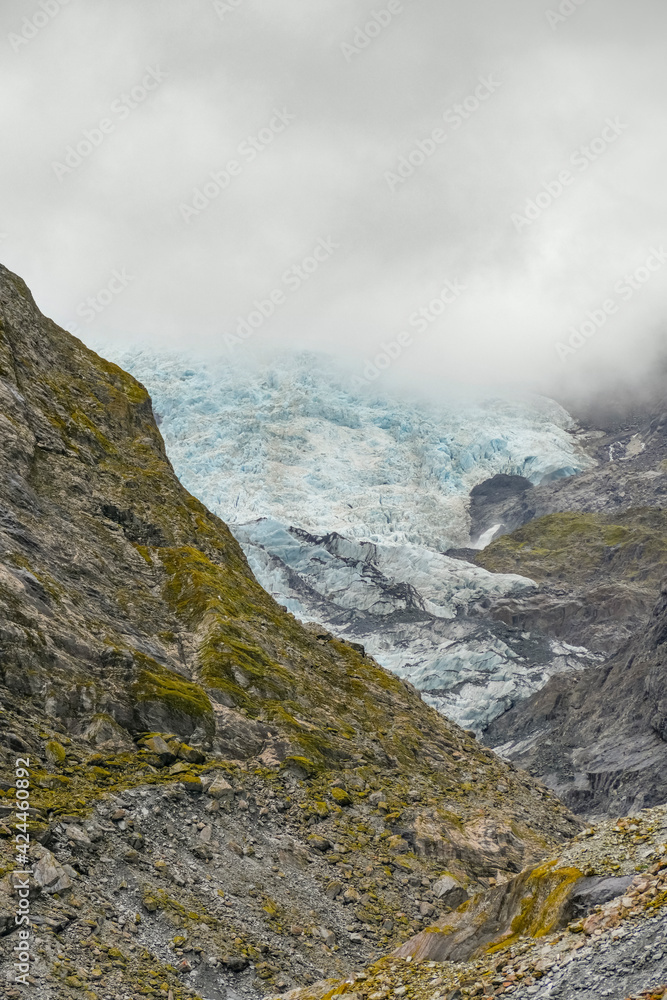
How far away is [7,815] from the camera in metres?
17.9

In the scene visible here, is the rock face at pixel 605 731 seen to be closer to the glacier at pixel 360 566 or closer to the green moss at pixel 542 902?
the glacier at pixel 360 566

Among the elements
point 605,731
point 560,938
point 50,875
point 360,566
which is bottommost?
point 605,731

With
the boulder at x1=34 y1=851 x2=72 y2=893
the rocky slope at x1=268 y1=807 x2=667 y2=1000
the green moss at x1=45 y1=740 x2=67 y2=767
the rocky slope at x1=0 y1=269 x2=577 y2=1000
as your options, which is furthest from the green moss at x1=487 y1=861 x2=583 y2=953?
the green moss at x1=45 y1=740 x2=67 y2=767

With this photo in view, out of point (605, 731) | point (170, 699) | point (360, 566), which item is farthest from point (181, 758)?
point (360, 566)

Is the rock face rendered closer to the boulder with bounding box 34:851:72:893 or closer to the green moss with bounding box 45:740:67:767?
the green moss with bounding box 45:740:67:767

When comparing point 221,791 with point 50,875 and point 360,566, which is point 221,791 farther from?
point 360,566

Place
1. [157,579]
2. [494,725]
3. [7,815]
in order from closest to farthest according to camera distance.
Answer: [7,815], [157,579], [494,725]

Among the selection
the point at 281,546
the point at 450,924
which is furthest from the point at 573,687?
the point at 450,924

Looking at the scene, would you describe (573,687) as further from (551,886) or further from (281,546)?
(551,886)

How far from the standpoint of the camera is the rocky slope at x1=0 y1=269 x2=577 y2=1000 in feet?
59.0

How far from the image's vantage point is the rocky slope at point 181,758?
18.0 m

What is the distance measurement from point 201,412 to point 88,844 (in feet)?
597

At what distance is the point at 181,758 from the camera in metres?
24.5

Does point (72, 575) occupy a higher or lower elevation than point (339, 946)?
higher
